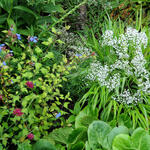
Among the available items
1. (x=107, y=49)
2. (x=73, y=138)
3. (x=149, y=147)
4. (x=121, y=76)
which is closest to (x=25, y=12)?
(x=107, y=49)

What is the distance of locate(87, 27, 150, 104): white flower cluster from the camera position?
2.42 m

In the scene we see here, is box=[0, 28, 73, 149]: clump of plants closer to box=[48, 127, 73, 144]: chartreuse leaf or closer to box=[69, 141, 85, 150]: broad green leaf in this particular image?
box=[48, 127, 73, 144]: chartreuse leaf

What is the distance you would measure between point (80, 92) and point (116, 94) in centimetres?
52

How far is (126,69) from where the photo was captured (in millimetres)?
2529

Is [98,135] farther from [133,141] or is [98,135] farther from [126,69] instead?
[126,69]

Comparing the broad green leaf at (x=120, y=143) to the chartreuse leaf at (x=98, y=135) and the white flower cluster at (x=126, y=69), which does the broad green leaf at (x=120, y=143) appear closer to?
the chartreuse leaf at (x=98, y=135)

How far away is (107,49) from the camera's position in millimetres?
2879

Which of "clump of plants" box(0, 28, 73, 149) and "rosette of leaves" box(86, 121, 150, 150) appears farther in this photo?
"clump of plants" box(0, 28, 73, 149)

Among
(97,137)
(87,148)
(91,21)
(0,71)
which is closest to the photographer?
(87,148)

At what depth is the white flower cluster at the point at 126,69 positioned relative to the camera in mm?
2424

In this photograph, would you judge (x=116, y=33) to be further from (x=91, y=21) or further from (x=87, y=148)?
(x=87, y=148)

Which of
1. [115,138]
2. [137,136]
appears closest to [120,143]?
[115,138]

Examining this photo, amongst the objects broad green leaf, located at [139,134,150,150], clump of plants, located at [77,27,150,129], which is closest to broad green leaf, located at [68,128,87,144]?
broad green leaf, located at [139,134,150,150]

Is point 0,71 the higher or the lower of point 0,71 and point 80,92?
the higher
